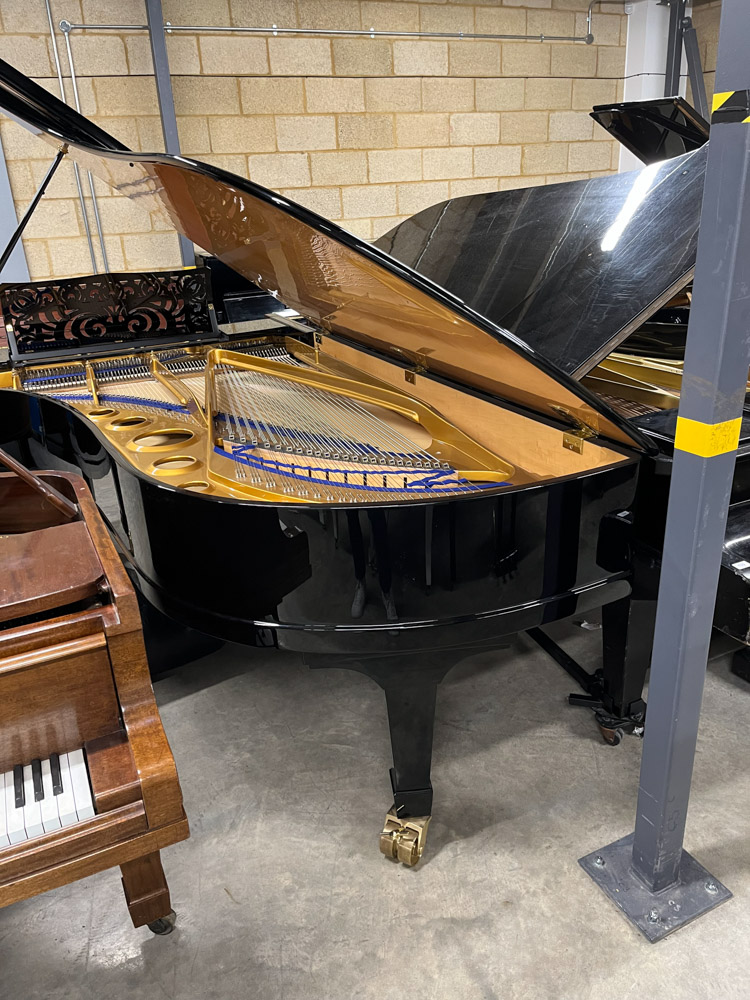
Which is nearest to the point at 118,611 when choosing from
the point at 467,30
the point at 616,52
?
the point at 467,30

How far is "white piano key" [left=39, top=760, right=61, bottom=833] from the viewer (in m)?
1.08

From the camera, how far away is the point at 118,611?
3.75 feet

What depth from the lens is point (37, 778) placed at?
44.8 inches

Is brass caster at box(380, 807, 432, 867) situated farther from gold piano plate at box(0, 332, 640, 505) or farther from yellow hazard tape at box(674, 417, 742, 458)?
yellow hazard tape at box(674, 417, 742, 458)

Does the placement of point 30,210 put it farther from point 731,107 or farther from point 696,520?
point 696,520

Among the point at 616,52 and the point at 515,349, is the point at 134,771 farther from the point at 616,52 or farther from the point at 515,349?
the point at 616,52

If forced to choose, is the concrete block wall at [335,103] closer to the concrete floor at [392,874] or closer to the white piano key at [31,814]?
the concrete floor at [392,874]

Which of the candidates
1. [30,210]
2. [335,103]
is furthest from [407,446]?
[335,103]

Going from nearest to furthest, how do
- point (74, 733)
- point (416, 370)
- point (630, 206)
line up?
point (74, 733) < point (630, 206) < point (416, 370)

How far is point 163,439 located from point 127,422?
201mm

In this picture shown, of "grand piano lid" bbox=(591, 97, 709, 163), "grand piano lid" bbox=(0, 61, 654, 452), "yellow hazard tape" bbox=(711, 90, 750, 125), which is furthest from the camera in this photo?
"grand piano lid" bbox=(591, 97, 709, 163)

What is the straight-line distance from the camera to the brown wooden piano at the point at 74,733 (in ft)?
3.57

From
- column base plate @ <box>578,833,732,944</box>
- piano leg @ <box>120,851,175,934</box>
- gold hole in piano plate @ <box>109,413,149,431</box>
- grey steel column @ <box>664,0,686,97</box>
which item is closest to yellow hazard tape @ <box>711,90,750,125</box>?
column base plate @ <box>578,833,732,944</box>

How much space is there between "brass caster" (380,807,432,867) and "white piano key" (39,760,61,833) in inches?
35.1
